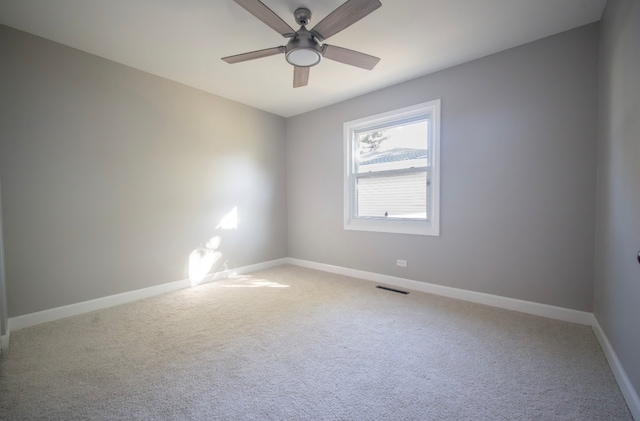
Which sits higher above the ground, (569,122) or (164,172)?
(569,122)

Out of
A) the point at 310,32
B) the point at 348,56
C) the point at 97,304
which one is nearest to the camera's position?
the point at 310,32

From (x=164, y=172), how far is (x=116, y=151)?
52 centimetres

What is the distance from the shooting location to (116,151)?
289cm

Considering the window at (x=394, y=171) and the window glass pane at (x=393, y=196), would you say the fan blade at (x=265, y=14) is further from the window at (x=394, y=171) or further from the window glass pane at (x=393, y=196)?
the window glass pane at (x=393, y=196)

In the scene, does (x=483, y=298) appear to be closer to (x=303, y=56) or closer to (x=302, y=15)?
(x=303, y=56)

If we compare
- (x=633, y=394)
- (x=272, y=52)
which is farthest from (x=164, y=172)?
(x=633, y=394)

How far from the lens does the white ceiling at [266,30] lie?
6.78 feet

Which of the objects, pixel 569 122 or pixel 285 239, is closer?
pixel 569 122

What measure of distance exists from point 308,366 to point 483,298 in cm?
213

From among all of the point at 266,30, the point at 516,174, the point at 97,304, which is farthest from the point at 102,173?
the point at 516,174

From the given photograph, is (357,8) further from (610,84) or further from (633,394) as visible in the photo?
(633,394)

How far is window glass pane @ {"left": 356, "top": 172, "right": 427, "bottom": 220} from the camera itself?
335 centimetres

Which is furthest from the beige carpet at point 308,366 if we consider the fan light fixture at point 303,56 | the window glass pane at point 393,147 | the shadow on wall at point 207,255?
the fan light fixture at point 303,56

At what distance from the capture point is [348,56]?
2.26 m
